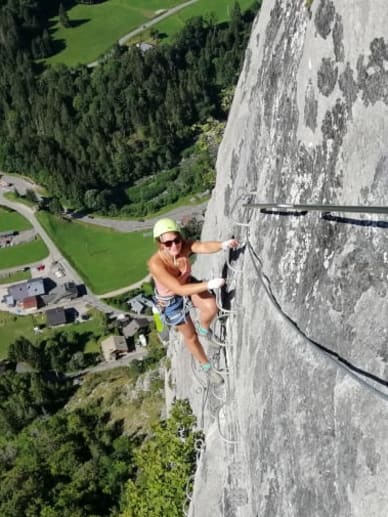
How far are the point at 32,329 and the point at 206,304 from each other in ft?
246

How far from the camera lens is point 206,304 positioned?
14492mm

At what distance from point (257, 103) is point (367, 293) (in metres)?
7.40

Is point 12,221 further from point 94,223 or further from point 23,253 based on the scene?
point 94,223

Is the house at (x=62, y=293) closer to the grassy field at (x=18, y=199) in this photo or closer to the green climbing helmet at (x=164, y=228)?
the grassy field at (x=18, y=199)

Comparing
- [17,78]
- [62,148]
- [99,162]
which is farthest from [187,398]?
[17,78]

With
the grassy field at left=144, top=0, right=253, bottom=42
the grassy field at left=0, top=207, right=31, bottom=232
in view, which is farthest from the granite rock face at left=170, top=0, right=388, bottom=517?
the grassy field at left=144, top=0, right=253, bottom=42

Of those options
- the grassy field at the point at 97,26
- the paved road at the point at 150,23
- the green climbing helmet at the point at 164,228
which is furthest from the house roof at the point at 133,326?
the grassy field at the point at 97,26

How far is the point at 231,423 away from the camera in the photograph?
15016mm

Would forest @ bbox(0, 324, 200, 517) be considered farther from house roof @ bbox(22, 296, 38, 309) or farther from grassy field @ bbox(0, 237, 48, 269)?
grassy field @ bbox(0, 237, 48, 269)

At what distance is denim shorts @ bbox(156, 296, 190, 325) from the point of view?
1450cm

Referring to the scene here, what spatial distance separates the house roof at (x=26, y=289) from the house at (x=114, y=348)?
62.0ft

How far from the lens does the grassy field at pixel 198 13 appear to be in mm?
151125

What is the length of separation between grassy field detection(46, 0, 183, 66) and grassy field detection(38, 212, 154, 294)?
64.2 m

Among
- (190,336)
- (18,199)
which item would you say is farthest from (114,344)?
(190,336)
